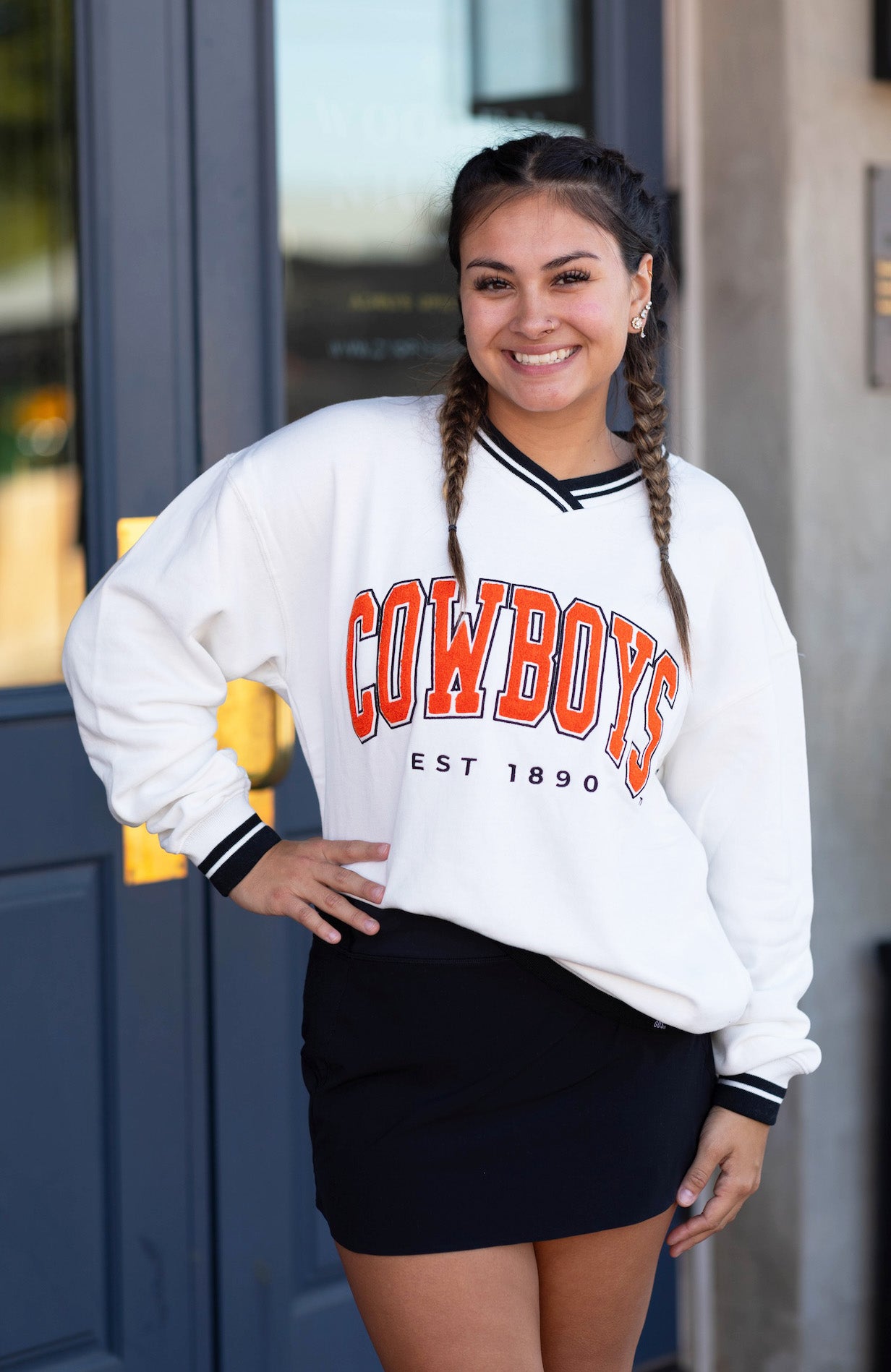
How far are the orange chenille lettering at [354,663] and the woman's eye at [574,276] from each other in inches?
14.7

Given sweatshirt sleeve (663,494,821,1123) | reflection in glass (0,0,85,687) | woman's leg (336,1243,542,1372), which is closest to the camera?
woman's leg (336,1243,542,1372)

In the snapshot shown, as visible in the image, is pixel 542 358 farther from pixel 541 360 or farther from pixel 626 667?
pixel 626 667

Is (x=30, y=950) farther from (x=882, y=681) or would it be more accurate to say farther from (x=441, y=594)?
(x=882, y=681)

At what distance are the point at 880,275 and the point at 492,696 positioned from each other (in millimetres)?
1535

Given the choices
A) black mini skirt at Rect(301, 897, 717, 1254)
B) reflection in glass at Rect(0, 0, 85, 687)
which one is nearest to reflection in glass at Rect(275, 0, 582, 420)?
reflection in glass at Rect(0, 0, 85, 687)

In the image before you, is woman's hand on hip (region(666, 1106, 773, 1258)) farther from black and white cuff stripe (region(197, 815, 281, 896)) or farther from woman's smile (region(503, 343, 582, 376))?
woman's smile (region(503, 343, 582, 376))

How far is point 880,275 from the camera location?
2.56 m

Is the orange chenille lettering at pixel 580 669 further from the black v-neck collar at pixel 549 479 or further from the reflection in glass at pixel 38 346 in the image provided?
the reflection in glass at pixel 38 346

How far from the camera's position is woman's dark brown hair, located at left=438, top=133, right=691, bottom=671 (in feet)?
4.83

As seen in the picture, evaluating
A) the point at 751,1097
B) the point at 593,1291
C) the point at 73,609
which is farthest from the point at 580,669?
the point at 73,609

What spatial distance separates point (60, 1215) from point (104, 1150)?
0.34ft

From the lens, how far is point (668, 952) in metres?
1.47

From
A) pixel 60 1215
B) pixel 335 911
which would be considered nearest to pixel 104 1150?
pixel 60 1215

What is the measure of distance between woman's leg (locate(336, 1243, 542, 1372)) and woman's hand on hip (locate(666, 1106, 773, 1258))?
0.23 m
